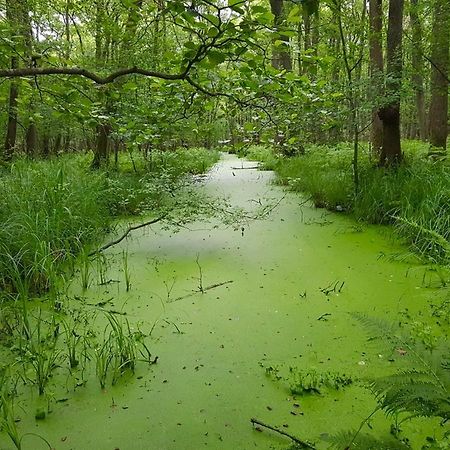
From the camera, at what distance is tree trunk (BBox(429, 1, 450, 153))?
363cm

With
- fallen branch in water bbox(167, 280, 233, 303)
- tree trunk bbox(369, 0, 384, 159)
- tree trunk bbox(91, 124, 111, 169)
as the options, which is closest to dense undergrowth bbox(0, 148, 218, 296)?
fallen branch in water bbox(167, 280, 233, 303)

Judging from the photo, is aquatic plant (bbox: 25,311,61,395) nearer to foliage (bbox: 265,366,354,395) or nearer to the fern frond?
foliage (bbox: 265,366,354,395)

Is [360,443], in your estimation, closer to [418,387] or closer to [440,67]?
[418,387]

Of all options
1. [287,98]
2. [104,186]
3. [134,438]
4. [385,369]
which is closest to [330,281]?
[385,369]

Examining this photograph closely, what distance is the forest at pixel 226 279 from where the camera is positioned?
110 cm

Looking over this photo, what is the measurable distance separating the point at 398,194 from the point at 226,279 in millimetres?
1735

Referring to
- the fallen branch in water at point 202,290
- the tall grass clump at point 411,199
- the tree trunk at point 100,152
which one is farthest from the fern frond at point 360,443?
the tree trunk at point 100,152

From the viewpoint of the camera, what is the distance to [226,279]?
2.20 metres

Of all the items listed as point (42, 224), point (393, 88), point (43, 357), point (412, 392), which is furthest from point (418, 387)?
point (393, 88)

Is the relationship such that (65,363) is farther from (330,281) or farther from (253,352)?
(330,281)

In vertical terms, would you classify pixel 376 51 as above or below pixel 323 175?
above

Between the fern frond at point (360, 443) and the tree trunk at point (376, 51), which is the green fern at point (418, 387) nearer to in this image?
the fern frond at point (360, 443)

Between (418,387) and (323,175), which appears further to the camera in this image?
(323,175)

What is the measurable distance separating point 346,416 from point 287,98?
4.09 feet
